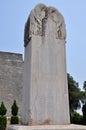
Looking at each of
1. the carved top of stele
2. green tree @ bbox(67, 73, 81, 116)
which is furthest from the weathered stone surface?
the carved top of stele

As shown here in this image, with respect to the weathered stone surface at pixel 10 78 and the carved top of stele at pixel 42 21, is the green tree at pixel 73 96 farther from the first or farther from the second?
the carved top of stele at pixel 42 21

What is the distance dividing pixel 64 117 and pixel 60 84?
30.0 inches

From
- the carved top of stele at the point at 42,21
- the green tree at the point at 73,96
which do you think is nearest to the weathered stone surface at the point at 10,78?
the green tree at the point at 73,96

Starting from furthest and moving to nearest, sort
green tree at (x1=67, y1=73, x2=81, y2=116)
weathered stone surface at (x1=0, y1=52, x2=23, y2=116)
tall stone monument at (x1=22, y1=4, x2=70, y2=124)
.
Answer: green tree at (x1=67, y1=73, x2=81, y2=116) → weathered stone surface at (x1=0, y1=52, x2=23, y2=116) → tall stone monument at (x1=22, y1=4, x2=70, y2=124)

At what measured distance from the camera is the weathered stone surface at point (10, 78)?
26.5 metres

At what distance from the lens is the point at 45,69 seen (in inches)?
204

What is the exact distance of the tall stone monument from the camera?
494 cm

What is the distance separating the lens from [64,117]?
5.04m

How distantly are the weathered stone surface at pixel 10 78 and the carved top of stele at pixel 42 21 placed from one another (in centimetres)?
2124

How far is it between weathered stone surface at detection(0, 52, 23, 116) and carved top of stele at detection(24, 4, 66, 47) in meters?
21.2

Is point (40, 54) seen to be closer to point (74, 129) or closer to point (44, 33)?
point (44, 33)

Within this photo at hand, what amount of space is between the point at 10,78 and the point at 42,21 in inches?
895

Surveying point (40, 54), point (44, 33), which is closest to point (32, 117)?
point (40, 54)

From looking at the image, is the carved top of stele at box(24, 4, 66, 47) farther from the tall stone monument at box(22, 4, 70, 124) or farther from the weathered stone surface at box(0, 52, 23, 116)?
the weathered stone surface at box(0, 52, 23, 116)
